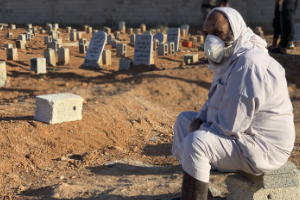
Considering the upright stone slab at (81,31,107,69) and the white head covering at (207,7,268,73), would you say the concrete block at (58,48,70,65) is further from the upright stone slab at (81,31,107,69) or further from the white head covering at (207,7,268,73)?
the white head covering at (207,7,268,73)

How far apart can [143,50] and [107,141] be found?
235 inches

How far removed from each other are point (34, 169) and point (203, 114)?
2126mm

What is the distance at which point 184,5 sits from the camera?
72.0 ft

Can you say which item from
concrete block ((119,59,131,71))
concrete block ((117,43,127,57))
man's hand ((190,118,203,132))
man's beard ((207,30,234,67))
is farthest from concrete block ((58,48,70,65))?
man's beard ((207,30,234,67))

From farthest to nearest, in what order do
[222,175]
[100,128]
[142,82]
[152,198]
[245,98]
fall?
1. [142,82]
2. [100,128]
3. [222,175]
4. [152,198]
5. [245,98]

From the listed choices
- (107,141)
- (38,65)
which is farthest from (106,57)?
(107,141)

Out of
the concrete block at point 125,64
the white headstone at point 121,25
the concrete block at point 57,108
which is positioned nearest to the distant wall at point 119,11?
the white headstone at point 121,25

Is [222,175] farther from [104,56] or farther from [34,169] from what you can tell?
[104,56]

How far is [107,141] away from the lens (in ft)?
16.4

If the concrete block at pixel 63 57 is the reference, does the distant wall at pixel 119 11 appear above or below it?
above

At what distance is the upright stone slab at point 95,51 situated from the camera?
34.6ft

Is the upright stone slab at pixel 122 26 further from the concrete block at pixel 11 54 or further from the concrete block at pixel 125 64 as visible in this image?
the concrete block at pixel 125 64

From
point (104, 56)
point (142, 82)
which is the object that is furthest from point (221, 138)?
point (104, 56)

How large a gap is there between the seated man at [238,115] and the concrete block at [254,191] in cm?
35
